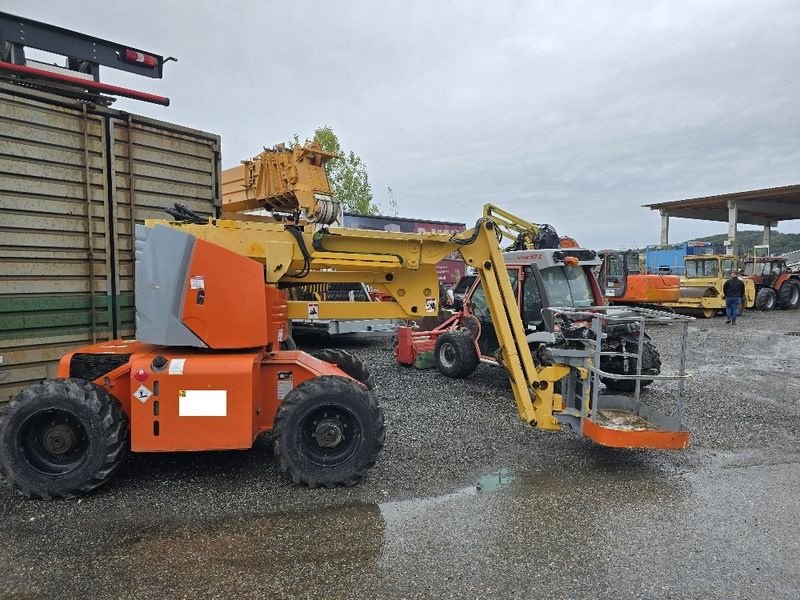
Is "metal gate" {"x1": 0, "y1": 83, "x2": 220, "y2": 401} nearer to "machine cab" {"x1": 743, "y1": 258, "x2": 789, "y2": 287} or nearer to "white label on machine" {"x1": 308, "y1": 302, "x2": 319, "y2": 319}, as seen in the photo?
"white label on machine" {"x1": 308, "y1": 302, "x2": 319, "y2": 319}

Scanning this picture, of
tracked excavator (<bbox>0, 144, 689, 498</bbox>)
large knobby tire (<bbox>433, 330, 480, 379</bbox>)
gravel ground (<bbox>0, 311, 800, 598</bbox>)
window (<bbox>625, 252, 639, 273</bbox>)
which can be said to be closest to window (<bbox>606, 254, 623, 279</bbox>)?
window (<bbox>625, 252, 639, 273</bbox>)

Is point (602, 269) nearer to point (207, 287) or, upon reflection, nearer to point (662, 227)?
point (207, 287)

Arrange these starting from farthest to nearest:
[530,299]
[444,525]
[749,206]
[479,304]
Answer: [749,206], [479,304], [530,299], [444,525]

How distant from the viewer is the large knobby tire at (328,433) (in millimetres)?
4105

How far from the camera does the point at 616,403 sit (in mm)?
5527

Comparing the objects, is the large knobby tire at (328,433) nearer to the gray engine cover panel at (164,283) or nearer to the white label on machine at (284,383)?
the white label on machine at (284,383)

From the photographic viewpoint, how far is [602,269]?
59.3 ft

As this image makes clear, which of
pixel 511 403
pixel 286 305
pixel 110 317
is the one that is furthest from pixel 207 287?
pixel 511 403

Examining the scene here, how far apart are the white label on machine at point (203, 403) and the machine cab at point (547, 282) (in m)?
4.31

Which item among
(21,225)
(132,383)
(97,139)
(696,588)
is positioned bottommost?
(696,588)

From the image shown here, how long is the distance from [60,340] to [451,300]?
6892mm

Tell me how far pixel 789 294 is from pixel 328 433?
2321 cm

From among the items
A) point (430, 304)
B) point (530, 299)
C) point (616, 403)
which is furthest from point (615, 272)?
point (430, 304)

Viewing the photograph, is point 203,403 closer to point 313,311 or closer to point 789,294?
point 313,311
